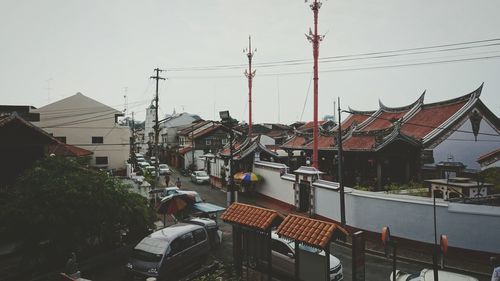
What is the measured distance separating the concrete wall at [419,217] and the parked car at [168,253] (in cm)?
852

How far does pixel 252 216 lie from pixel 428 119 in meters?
21.7

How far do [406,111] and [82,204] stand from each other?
26.9m

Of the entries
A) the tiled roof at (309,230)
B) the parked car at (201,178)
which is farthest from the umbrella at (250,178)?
the tiled roof at (309,230)

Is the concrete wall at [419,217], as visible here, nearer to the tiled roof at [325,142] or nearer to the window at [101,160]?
the tiled roof at [325,142]

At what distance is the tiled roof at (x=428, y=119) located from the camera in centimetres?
2351

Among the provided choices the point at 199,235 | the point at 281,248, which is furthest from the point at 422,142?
the point at 199,235

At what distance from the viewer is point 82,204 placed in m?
11.3

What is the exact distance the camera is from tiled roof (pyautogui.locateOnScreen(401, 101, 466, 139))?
77.1 feet

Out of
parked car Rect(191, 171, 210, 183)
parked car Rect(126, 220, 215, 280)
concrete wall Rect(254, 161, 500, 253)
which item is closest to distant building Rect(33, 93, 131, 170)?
parked car Rect(191, 171, 210, 183)

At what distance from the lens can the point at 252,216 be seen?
9.27 metres

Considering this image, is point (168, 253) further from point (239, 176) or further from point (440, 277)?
point (239, 176)

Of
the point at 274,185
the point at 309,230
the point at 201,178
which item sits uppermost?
the point at 309,230

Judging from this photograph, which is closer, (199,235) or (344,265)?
(199,235)

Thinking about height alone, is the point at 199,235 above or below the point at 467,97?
below
